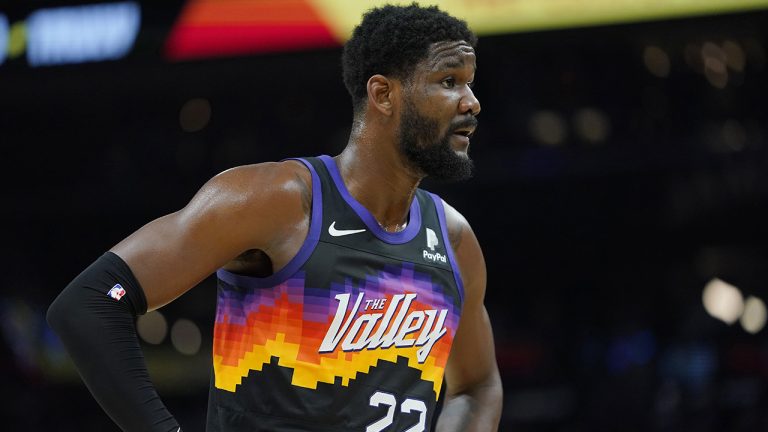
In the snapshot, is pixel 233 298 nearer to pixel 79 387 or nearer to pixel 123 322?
pixel 123 322

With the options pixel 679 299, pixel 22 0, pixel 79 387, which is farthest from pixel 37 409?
pixel 679 299

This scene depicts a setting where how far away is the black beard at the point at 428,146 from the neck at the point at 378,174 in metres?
0.05

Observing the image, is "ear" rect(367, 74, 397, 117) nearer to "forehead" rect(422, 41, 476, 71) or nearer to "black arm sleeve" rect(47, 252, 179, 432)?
"forehead" rect(422, 41, 476, 71)

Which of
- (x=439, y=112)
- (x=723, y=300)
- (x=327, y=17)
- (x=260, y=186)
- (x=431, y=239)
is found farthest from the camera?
(x=723, y=300)

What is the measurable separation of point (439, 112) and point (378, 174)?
0.93 feet

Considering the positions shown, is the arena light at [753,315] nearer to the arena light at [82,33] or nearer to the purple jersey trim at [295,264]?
the arena light at [82,33]

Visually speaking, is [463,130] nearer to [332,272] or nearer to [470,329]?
[332,272]

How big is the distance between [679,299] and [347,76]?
12228 millimetres

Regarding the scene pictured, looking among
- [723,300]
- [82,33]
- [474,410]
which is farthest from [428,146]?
[723,300]

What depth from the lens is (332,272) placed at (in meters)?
3.20

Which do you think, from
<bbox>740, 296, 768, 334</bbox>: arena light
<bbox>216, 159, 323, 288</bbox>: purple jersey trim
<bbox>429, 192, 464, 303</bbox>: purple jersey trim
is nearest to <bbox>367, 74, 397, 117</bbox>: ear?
<bbox>216, 159, 323, 288</bbox>: purple jersey trim

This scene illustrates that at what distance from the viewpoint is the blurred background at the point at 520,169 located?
872cm

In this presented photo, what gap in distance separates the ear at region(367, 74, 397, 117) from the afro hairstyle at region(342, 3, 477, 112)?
27 millimetres

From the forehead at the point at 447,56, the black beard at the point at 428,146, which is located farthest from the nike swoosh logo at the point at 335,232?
the forehead at the point at 447,56
